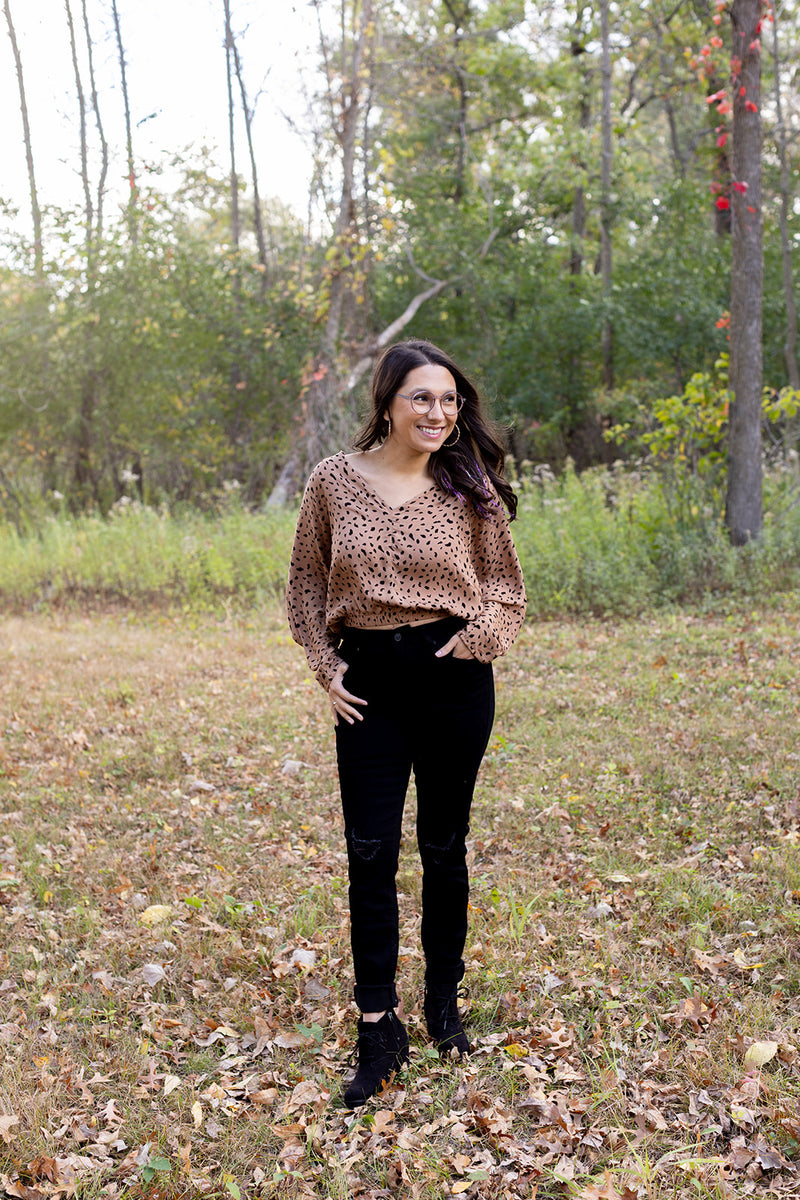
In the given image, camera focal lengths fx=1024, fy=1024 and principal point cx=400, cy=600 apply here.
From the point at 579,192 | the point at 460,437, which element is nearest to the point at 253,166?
the point at 579,192

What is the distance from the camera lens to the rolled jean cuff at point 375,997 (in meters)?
3.14

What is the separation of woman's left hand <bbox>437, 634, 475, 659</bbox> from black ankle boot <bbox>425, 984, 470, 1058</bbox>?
1.19m

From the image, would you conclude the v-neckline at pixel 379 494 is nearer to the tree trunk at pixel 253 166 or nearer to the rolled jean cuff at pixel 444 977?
the rolled jean cuff at pixel 444 977

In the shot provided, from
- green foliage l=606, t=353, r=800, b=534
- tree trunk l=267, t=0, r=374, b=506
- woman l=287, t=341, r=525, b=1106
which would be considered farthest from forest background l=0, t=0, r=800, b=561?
woman l=287, t=341, r=525, b=1106

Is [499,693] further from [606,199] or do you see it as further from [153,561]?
[606,199]

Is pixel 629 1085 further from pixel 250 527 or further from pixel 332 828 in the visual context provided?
pixel 250 527

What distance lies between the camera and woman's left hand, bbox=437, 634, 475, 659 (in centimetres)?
300

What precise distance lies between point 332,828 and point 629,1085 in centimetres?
244

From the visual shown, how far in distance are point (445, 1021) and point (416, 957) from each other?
2.01 feet

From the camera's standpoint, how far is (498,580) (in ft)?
10.8

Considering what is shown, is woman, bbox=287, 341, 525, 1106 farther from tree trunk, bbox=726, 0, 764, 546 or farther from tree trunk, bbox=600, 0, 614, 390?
tree trunk, bbox=600, 0, 614, 390

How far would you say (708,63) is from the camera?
10.1 meters

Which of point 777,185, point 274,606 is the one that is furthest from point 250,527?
point 777,185

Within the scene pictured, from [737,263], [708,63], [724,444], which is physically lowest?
[724,444]
